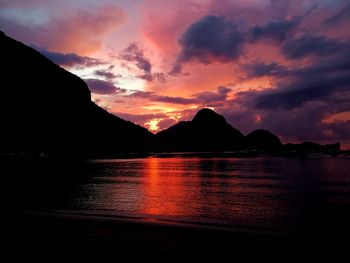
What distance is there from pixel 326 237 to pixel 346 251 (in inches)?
151

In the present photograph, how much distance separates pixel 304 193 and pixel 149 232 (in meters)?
28.1

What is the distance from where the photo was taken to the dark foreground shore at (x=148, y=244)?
11188 millimetres

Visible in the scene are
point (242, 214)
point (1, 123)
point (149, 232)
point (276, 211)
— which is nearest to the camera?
point (149, 232)

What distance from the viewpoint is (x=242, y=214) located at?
23125mm

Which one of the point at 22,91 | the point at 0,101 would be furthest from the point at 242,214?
the point at 22,91

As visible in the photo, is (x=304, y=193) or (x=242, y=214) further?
(x=304, y=193)

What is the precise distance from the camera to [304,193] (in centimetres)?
3756

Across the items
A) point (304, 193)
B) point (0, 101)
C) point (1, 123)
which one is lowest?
point (304, 193)

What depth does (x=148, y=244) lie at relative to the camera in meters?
12.9

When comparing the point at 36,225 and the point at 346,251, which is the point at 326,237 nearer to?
the point at 346,251

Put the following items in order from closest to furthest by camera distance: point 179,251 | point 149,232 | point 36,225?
point 179,251 → point 149,232 → point 36,225

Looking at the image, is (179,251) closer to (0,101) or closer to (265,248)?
(265,248)

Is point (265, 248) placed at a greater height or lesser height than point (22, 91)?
lesser

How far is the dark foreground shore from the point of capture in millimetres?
11188
